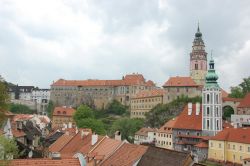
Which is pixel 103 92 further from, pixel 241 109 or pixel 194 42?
pixel 241 109

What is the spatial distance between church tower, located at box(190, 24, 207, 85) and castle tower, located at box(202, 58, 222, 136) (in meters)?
57.7

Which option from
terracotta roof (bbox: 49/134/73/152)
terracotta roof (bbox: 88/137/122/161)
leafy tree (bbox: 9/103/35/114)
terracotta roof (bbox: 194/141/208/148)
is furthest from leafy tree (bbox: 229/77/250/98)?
leafy tree (bbox: 9/103/35/114)

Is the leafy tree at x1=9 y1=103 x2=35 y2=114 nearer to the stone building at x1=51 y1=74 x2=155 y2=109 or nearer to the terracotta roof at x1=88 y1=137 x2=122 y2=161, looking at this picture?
the stone building at x1=51 y1=74 x2=155 y2=109

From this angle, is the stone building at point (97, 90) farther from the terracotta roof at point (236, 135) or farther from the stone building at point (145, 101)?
the terracotta roof at point (236, 135)

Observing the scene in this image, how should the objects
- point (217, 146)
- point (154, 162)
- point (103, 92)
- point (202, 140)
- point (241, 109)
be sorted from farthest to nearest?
point (103, 92) → point (241, 109) → point (202, 140) → point (217, 146) → point (154, 162)

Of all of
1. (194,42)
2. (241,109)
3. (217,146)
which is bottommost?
(217,146)

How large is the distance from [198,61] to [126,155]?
108 m

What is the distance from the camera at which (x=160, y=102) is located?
118 meters

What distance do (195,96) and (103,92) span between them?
1952 inches

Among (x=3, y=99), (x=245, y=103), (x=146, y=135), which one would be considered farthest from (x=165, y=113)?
(x=3, y=99)

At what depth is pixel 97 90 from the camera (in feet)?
499

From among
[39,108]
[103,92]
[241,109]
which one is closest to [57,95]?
[39,108]

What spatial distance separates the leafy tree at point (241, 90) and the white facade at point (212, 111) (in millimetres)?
29407

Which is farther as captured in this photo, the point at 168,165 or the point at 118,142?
the point at 118,142
